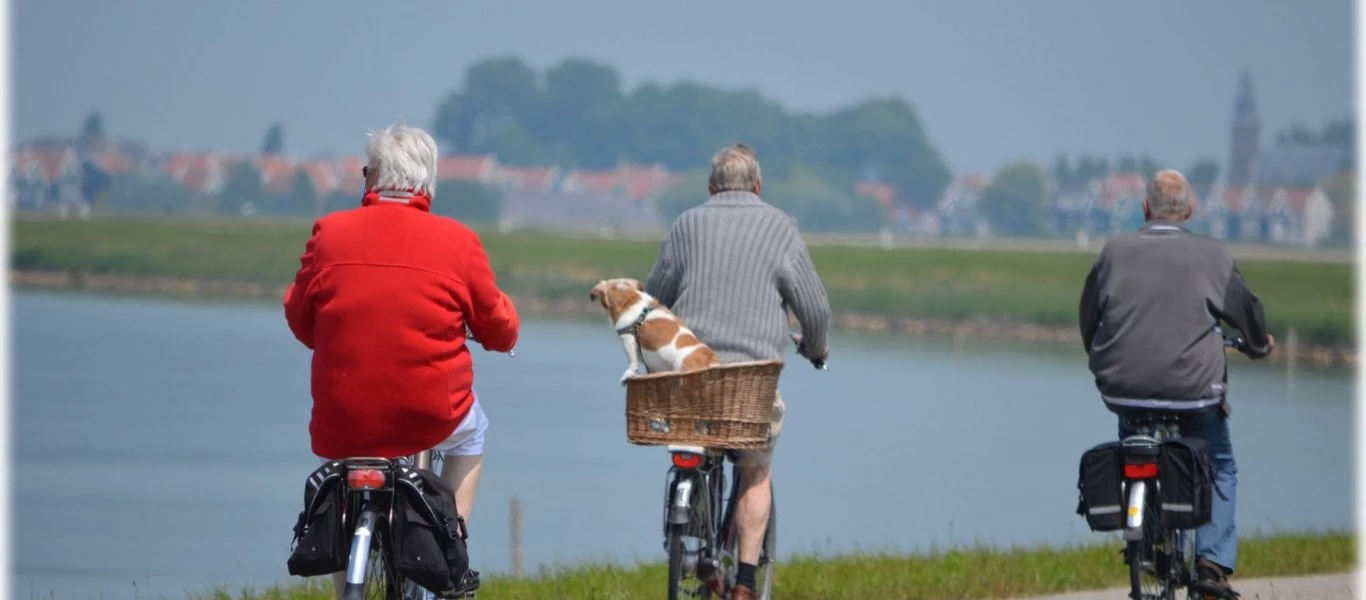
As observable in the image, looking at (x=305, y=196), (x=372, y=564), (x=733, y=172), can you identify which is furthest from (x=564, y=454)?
(x=305, y=196)

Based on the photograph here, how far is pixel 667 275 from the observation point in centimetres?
641

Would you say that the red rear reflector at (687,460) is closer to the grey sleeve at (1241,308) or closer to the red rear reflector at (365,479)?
the red rear reflector at (365,479)

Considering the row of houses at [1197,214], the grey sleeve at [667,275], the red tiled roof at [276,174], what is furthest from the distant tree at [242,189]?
the grey sleeve at [667,275]

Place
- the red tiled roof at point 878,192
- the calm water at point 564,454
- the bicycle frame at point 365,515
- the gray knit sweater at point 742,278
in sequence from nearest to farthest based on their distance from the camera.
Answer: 1. the bicycle frame at point 365,515
2. the gray knit sweater at point 742,278
3. the calm water at point 564,454
4. the red tiled roof at point 878,192

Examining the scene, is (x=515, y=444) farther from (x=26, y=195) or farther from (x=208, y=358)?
(x=26, y=195)

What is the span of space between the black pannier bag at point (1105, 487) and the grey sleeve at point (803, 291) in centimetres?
98

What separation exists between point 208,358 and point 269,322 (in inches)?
588

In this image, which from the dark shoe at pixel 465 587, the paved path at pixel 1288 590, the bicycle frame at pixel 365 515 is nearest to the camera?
the bicycle frame at pixel 365 515

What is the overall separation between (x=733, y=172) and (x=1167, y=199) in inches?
59.1

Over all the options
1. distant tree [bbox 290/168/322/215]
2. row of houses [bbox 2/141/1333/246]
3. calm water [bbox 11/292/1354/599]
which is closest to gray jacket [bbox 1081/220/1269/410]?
calm water [bbox 11/292/1354/599]

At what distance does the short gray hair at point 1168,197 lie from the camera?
6.64m

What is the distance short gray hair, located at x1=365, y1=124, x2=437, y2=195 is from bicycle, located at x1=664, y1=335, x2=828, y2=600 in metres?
1.48

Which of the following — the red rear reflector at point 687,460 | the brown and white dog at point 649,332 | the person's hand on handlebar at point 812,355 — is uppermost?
the brown and white dog at point 649,332

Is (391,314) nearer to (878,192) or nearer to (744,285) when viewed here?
(744,285)
